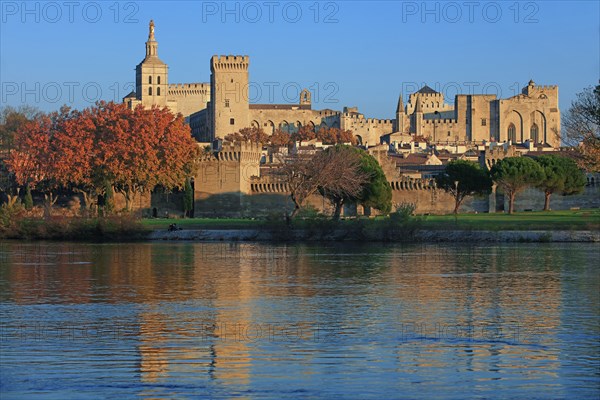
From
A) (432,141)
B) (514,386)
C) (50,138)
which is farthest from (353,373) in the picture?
(432,141)

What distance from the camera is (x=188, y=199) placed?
63969mm

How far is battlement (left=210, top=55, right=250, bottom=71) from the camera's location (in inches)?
4648

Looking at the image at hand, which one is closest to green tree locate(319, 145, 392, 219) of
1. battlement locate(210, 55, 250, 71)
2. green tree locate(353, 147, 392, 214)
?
green tree locate(353, 147, 392, 214)

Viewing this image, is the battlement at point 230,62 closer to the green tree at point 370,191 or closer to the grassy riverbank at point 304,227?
the green tree at point 370,191

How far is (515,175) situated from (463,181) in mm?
2844

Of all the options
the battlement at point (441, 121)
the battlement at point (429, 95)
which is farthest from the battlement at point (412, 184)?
the battlement at point (429, 95)

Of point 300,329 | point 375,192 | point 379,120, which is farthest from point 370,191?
point 379,120

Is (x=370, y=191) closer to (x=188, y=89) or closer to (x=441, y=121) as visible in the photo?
(x=441, y=121)

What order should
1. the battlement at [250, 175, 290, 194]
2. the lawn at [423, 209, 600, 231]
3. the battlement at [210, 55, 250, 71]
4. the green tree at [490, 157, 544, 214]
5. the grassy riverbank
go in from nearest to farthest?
the grassy riverbank → the lawn at [423, 209, 600, 231] → the green tree at [490, 157, 544, 214] → the battlement at [250, 175, 290, 194] → the battlement at [210, 55, 250, 71]

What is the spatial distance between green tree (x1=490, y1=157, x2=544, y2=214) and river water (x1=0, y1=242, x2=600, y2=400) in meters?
30.3

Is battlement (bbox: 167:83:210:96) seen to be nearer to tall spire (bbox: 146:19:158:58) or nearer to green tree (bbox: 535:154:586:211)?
tall spire (bbox: 146:19:158:58)

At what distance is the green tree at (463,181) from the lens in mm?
65938

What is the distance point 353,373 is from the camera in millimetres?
15531

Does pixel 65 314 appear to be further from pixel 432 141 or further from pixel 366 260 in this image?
pixel 432 141
